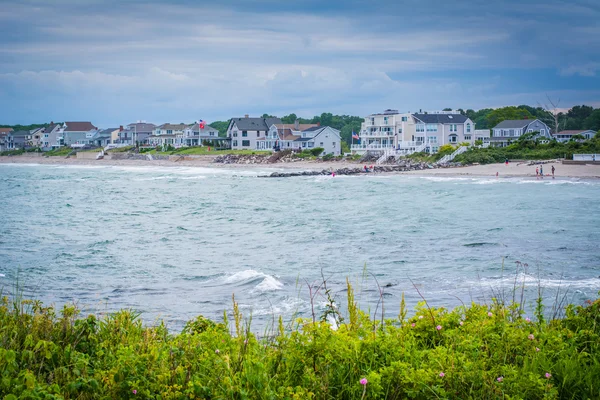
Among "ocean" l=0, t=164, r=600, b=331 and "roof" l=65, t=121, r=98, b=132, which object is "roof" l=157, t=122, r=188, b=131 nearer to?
"roof" l=65, t=121, r=98, b=132

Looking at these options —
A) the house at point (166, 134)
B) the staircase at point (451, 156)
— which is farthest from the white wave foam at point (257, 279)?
the house at point (166, 134)

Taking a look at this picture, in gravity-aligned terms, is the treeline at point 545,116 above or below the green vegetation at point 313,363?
above

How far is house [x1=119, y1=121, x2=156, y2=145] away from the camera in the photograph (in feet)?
479

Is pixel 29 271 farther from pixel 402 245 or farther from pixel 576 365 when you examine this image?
pixel 576 365

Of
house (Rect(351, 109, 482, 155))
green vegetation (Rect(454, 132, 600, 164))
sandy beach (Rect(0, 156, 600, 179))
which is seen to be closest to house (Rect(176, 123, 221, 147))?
sandy beach (Rect(0, 156, 600, 179))

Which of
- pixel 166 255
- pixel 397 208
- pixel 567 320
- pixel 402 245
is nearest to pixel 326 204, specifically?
pixel 397 208

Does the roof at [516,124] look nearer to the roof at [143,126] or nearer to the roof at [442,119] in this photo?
the roof at [442,119]

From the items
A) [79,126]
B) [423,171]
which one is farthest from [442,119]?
[79,126]

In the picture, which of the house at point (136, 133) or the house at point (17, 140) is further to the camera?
the house at point (17, 140)

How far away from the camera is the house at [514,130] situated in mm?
96125

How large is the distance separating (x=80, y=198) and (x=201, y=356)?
4291 centimetres

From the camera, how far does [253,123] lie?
4683 inches

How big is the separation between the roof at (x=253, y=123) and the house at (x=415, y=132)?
2419 centimetres

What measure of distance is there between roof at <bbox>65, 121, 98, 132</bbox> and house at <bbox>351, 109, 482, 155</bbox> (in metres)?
87.2
